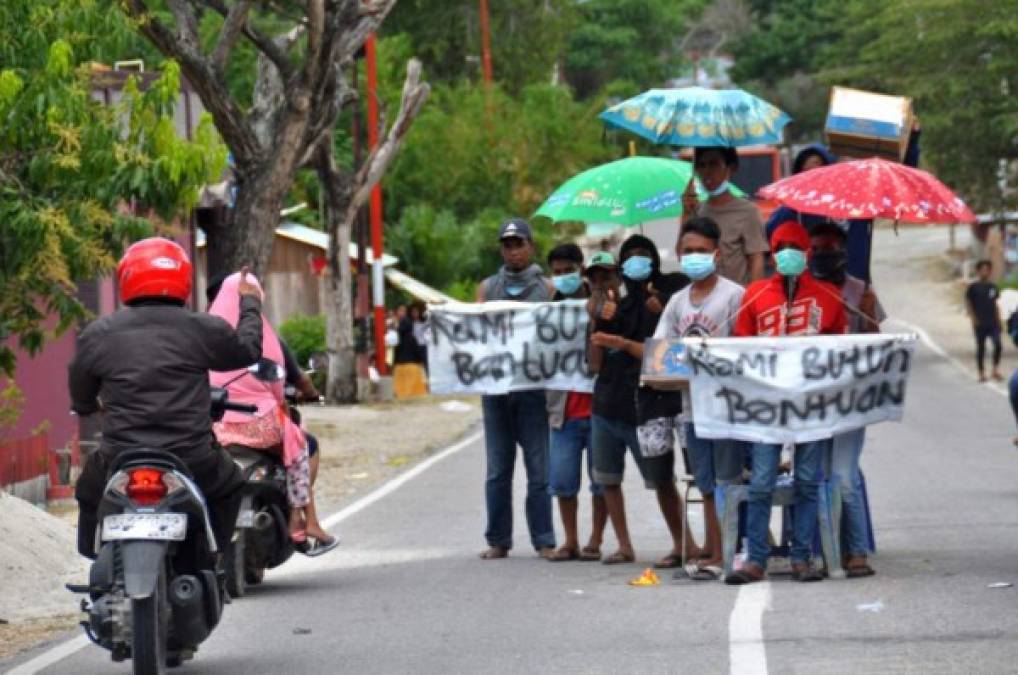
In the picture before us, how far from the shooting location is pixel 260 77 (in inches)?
962

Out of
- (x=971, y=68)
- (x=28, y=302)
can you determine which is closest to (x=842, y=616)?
(x=28, y=302)

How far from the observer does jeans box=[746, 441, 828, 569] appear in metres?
11.0

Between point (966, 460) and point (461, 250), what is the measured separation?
2460 centimetres

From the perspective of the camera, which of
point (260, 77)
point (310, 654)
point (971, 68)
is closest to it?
point (310, 654)

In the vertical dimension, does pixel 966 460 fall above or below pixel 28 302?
below

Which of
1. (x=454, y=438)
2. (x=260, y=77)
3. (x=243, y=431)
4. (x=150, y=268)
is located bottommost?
(x=454, y=438)

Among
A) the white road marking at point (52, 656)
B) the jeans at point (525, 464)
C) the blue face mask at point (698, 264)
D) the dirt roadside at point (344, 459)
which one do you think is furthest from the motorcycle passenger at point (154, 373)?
the jeans at point (525, 464)

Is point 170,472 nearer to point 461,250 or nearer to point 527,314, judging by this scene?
point 527,314

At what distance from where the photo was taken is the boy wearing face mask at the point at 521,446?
1262 cm

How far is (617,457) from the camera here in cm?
1206

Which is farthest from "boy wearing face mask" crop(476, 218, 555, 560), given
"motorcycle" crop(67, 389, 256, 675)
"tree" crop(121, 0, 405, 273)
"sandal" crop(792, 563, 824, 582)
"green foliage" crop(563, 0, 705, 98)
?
"green foliage" crop(563, 0, 705, 98)

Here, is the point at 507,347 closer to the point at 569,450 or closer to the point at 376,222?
the point at 569,450

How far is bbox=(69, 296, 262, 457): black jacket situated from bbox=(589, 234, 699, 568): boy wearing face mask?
360 centimetres

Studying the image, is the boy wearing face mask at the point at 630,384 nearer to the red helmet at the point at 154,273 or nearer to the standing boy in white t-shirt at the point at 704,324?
the standing boy in white t-shirt at the point at 704,324
